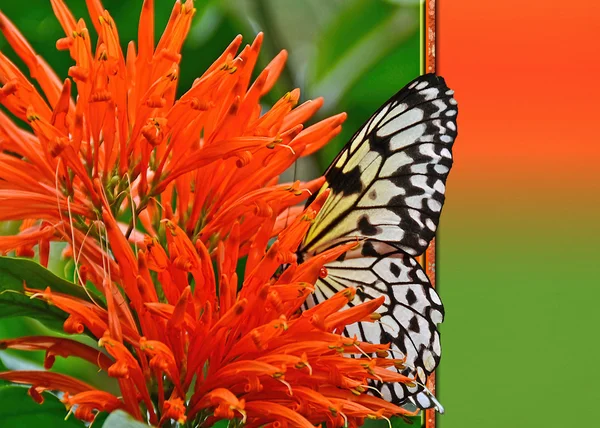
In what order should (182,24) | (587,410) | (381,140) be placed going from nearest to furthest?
(182,24)
(381,140)
(587,410)

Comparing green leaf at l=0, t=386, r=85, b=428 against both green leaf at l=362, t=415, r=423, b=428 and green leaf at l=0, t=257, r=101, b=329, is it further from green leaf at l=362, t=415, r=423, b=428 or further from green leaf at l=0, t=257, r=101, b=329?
green leaf at l=362, t=415, r=423, b=428

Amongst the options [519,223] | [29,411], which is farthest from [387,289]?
[29,411]

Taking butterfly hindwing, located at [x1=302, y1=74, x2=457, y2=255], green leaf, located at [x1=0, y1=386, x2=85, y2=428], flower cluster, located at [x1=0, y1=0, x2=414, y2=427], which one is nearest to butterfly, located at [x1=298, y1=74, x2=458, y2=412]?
butterfly hindwing, located at [x1=302, y1=74, x2=457, y2=255]

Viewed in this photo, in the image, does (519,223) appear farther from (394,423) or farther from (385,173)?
(394,423)

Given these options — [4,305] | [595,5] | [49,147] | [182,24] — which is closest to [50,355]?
[4,305]

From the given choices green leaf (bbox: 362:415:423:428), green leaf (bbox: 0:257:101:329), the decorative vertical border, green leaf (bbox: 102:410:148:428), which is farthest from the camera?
the decorative vertical border

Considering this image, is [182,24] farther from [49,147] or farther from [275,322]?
[275,322]

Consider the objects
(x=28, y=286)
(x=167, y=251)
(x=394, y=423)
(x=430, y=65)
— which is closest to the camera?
(x=28, y=286)
